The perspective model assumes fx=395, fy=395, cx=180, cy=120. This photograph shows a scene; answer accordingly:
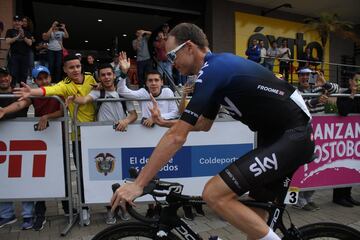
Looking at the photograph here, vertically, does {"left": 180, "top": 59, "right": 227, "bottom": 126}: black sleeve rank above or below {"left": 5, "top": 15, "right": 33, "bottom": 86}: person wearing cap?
below

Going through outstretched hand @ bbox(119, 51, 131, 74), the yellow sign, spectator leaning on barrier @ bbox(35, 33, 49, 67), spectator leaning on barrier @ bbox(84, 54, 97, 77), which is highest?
the yellow sign

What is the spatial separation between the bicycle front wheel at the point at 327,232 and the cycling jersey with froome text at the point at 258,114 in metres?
0.34

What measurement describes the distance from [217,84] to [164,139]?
0.46m

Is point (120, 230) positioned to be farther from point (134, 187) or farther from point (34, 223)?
point (34, 223)

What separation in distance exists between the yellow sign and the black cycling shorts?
50.8ft

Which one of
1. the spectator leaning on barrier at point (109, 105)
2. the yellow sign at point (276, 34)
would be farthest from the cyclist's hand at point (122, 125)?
the yellow sign at point (276, 34)

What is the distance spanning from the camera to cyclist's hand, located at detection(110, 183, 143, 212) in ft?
7.15

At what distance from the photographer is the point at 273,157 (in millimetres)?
2459

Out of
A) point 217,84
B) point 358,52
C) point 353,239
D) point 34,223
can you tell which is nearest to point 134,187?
point 217,84

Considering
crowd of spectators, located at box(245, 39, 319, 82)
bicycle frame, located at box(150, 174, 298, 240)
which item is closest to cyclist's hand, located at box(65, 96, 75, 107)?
bicycle frame, located at box(150, 174, 298, 240)

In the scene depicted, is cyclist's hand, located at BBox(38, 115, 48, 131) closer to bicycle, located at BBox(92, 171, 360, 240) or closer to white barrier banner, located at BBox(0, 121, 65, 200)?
white barrier banner, located at BBox(0, 121, 65, 200)

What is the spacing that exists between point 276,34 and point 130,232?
19.1 metres

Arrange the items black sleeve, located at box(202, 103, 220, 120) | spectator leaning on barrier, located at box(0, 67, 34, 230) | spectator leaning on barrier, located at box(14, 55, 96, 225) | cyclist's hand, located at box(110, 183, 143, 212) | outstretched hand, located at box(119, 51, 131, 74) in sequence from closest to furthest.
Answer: cyclist's hand, located at box(110, 183, 143, 212) < black sleeve, located at box(202, 103, 220, 120) < outstretched hand, located at box(119, 51, 131, 74) < spectator leaning on barrier, located at box(0, 67, 34, 230) < spectator leaning on barrier, located at box(14, 55, 96, 225)

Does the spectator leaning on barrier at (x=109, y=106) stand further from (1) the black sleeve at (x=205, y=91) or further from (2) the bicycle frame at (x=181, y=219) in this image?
(1) the black sleeve at (x=205, y=91)
